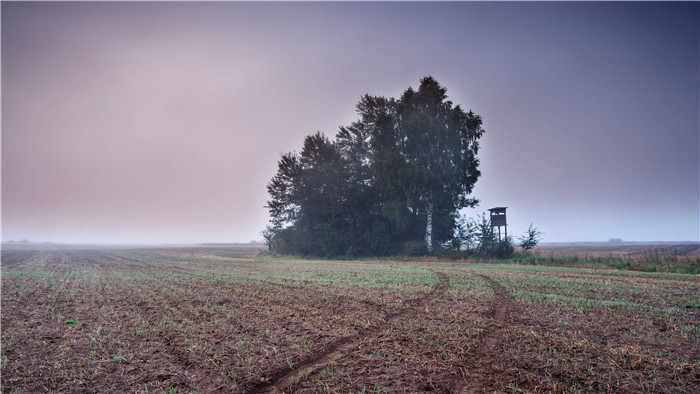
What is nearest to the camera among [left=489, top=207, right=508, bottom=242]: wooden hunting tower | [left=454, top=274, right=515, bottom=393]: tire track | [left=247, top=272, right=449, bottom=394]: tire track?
[left=454, top=274, right=515, bottom=393]: tire track

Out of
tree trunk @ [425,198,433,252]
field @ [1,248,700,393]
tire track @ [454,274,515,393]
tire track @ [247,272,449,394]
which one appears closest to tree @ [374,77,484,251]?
tree trunk @ [425,198,433,252]

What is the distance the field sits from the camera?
413 centimetres

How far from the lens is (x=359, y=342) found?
18.2ft

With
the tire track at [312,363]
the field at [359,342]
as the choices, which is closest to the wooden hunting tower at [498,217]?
the field at [359,342]

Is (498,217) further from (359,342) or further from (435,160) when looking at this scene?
(359,342)

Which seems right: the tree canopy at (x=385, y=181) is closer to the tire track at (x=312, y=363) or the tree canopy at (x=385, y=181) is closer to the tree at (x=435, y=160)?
the tree at (x=435, y=160)

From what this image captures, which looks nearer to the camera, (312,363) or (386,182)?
(312,363)

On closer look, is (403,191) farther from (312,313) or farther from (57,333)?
(57,333)

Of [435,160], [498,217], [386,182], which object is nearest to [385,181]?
[386,182]

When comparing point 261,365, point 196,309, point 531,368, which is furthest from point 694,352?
point 196,309

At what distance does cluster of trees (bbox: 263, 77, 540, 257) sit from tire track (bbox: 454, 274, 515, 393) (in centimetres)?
2261

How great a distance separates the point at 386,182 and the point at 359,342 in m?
26.2

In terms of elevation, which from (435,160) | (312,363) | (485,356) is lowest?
(312,363)

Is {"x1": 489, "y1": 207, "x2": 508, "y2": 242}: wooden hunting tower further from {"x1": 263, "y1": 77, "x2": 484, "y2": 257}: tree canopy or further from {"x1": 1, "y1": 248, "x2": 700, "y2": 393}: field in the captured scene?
{"x1": 1, "y1": 248, "x2": 700, "y2": 393}: field
